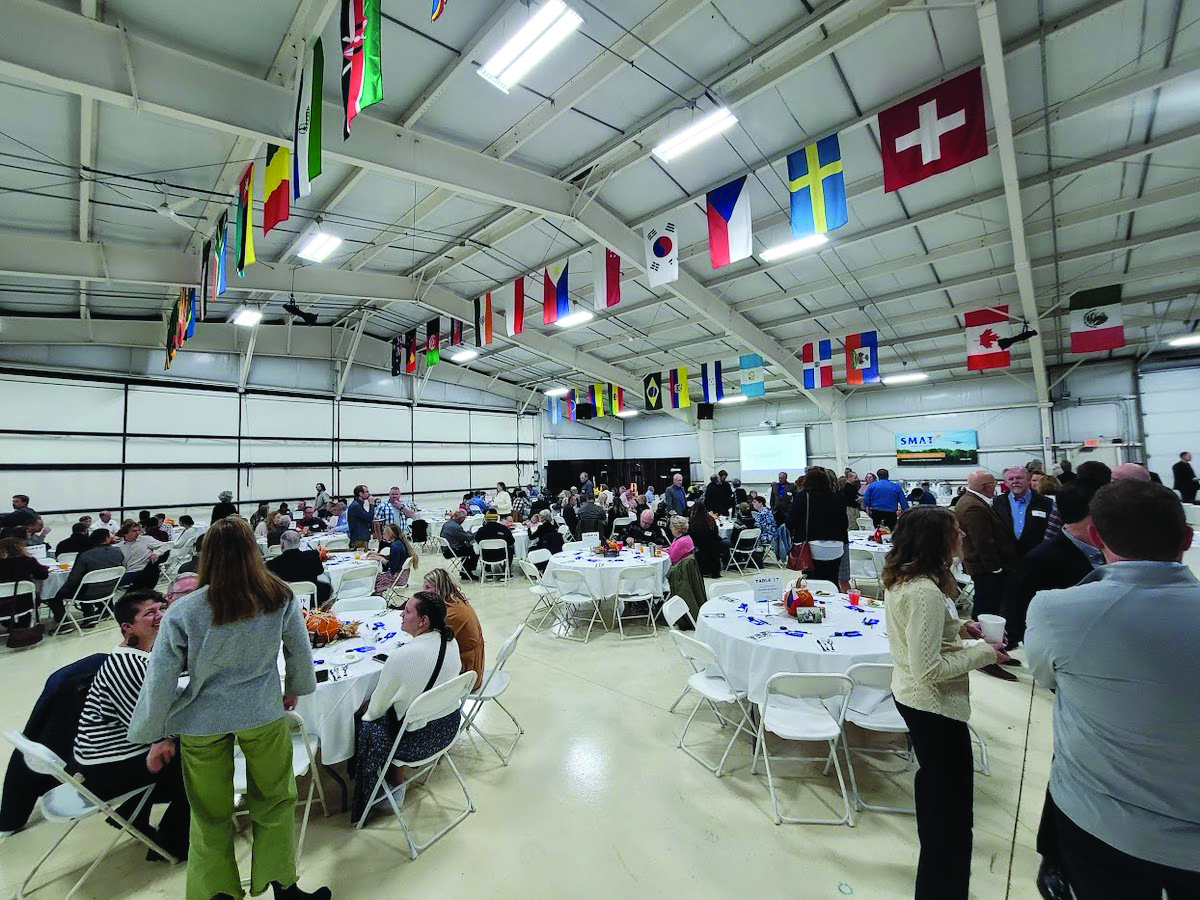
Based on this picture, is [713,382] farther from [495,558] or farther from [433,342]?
[495,558]

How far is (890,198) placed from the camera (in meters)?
7.55

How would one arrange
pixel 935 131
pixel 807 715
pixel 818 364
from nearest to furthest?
pixel 807 715 → pixel 935 131 → pixel 818 364

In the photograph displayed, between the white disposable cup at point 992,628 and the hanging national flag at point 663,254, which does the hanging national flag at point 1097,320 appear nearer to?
the hanging national flag at point 663,254

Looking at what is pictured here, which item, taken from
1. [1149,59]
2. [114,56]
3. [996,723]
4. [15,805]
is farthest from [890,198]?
[15,805]

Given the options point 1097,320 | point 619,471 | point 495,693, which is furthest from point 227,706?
point 619,471

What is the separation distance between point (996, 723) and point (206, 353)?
15.4 meters

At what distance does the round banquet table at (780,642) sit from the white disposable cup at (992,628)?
813mm

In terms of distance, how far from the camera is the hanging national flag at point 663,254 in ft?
23.7

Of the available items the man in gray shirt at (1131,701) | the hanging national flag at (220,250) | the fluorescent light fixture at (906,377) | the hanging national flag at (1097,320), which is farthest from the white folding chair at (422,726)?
the fluorescent light fixture at (906,377)

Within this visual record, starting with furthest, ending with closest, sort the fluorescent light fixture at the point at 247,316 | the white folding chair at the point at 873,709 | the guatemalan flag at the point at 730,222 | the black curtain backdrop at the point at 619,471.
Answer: the black curtain backdrop at the point at 619,471
the fluorescent light fixture at the point at 247,316
the guatemalan flag at the point at 730,222
the white folding chair at the point at 873,709

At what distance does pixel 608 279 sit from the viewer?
25.7ft

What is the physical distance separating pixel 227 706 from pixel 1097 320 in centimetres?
1272

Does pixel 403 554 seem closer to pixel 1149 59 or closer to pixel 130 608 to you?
pixel 130 608

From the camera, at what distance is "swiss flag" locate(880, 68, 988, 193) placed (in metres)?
4.48
